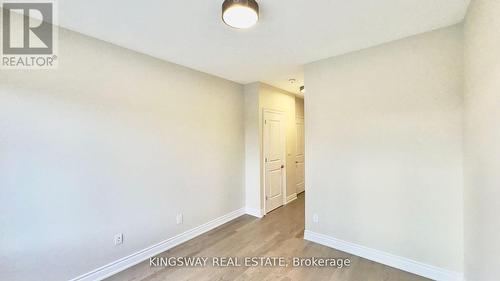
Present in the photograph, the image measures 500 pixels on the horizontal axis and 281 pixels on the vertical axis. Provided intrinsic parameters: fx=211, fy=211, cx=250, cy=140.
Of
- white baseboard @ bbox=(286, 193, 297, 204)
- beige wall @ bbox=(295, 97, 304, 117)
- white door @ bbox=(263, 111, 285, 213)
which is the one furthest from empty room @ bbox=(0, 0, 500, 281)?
beige wall @ bbox=(295, 97, 304, 117)

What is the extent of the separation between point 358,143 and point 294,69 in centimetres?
144

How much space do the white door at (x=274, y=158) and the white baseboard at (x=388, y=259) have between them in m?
1.28

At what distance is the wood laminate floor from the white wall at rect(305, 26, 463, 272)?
11.1 inches

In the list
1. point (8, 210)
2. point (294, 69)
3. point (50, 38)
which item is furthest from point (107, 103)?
point (294, 69)

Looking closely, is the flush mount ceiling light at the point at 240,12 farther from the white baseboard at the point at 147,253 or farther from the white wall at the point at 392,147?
the white baseboard at the point at 147,253

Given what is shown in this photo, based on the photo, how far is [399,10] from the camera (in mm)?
1789

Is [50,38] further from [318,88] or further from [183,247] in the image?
[318,88]

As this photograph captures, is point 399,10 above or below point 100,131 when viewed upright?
above

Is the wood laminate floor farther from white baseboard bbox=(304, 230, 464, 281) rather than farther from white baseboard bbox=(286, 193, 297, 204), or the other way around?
white baseboard bbox=(286, 193, 297, 204)

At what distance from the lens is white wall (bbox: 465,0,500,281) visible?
1301 millimetres

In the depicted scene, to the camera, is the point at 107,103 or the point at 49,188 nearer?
the point at 49,188

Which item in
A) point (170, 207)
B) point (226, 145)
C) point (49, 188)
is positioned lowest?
point (170, 207)

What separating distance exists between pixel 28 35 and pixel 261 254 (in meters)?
3.27

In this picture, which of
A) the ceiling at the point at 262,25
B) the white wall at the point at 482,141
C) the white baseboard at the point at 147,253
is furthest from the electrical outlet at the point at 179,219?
the white wall at the point at 482,141
